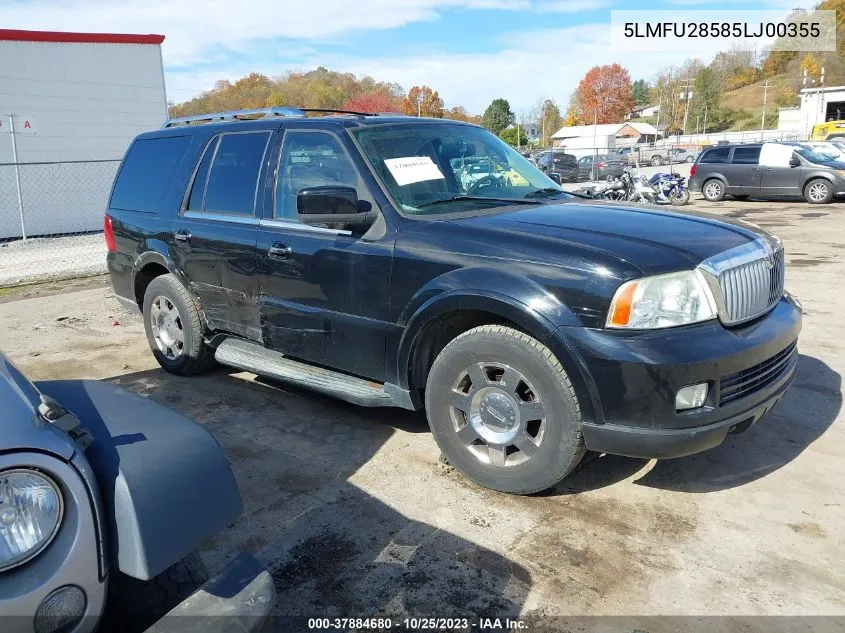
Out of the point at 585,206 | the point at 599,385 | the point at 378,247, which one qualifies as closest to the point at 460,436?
the point at 599,385

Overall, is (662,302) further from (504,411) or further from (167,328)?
(167,328)

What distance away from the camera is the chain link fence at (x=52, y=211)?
13719 millimetres

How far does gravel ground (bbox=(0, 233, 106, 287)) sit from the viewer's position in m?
11.0

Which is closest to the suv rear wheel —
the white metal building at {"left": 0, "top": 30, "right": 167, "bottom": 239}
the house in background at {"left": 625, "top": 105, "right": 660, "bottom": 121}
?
the white metal building at {"left": 0, "top": 30, "right": 167, "bottom": 239}

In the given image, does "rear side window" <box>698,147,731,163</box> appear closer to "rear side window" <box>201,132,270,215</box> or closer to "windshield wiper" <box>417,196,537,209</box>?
"windshield wiper" <box>417,196,537,209</box>

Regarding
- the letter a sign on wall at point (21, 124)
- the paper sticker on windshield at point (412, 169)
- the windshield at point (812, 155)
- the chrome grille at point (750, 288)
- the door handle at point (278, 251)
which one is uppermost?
the letter a sign on wall at point (21, 124)

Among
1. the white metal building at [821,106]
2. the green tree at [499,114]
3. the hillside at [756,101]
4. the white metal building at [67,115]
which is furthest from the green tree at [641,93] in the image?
the white metal building at [67,115]

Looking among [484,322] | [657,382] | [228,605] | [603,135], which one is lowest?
[228,605]

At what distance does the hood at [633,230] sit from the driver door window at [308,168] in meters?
0.84

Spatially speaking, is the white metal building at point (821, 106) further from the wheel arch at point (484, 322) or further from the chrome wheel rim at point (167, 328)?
the wheel arch at point (484, 322)

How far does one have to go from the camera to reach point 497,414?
3.49 meters

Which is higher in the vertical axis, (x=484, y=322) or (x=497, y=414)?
(x=484, y=322)

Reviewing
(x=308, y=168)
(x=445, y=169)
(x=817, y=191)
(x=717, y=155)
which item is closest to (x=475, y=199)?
(x=445, y=169)

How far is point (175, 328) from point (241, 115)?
1.76 meters
